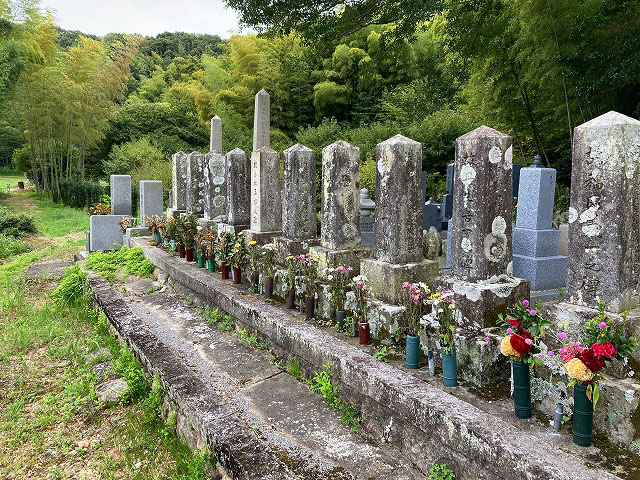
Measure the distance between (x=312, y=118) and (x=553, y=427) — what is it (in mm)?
22129

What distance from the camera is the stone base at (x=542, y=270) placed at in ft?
18.5

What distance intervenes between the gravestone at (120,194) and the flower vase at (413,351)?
30.4 feet

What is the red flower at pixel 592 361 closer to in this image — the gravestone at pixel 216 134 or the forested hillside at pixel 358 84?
the forested hillside at pixel 358 84

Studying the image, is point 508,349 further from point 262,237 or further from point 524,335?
point 262,237

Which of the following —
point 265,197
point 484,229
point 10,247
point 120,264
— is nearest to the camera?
point 484,229

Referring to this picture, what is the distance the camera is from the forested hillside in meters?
9.29

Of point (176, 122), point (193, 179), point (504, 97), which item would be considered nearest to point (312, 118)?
point (176, 122)

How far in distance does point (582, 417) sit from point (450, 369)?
0.84 meters

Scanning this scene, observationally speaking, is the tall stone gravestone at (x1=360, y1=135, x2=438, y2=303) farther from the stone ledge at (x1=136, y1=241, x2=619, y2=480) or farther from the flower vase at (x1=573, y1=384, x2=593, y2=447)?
the flower vase at (x1=573, y1=384, x2=593, y2=447)

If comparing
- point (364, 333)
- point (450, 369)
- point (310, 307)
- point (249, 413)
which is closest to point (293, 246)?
point (310, 307)

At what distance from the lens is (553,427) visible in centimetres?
255

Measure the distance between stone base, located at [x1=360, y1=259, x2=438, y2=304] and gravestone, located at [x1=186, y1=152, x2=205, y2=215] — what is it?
5.69 m

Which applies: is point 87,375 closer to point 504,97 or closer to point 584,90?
point 584,90

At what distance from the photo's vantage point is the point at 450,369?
3.05 meters
